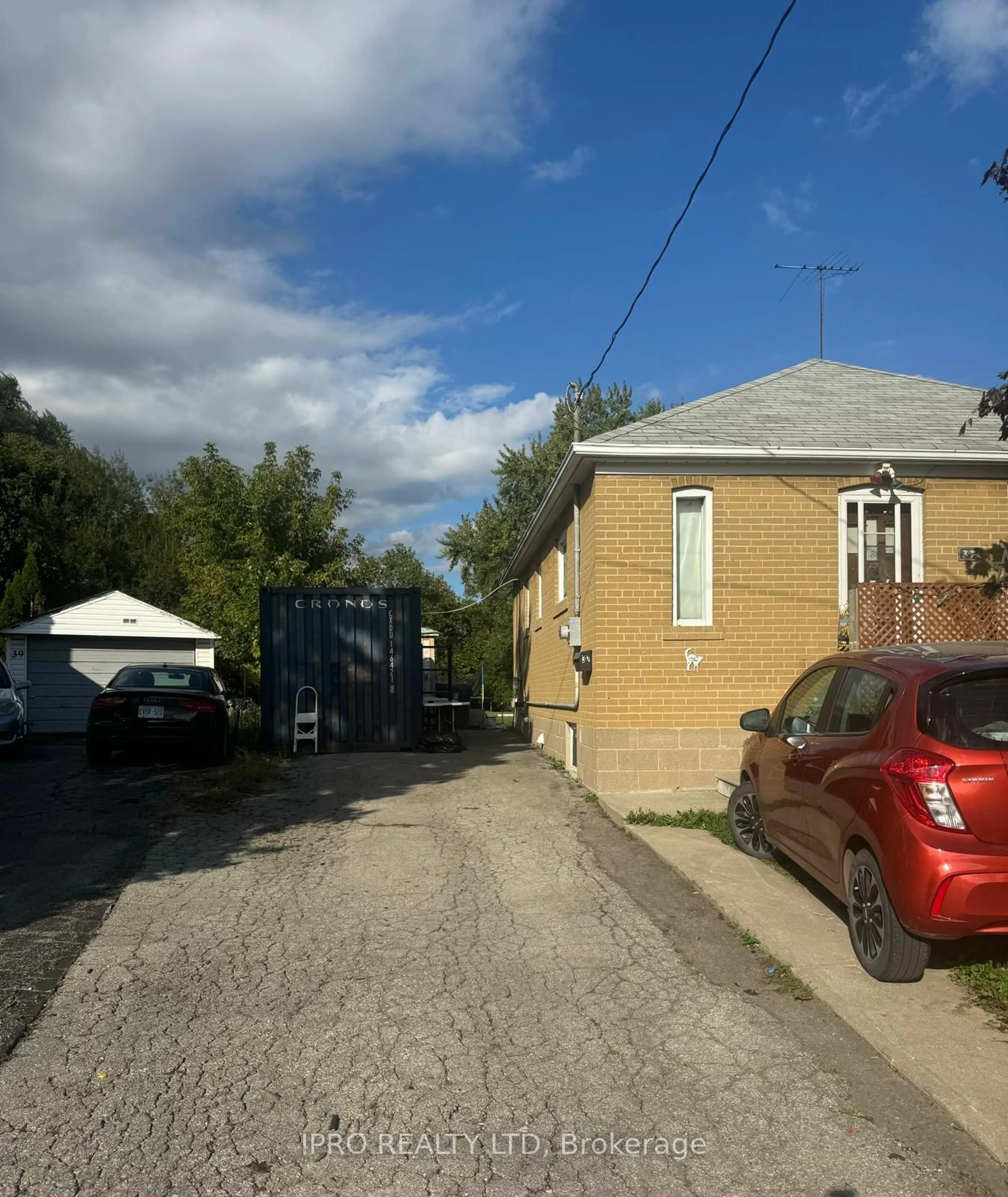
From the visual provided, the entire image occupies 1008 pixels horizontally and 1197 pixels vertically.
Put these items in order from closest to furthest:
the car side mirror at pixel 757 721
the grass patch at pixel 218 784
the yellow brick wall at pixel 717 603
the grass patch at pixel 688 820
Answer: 1. the car side mirror at pixel 757 721
2. the grass patch at pixel 688 820
3. the grass patch at pixel 218 784
4. the yellow brick wall at pixel 717 603

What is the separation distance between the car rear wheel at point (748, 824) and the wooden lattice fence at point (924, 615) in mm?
2945

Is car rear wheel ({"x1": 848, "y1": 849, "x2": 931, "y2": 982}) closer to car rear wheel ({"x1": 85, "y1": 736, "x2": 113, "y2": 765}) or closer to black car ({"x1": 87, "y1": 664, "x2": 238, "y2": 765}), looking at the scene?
black car ({"x1": 87, "y1": 664, "x2": 238, "y2": 765})

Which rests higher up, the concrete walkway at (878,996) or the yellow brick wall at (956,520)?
the yellow brick wall at (956,520)

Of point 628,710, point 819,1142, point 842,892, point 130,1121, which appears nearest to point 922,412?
point 628,710

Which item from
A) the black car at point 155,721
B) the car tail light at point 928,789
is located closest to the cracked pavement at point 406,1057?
the car tail light at point 928,789

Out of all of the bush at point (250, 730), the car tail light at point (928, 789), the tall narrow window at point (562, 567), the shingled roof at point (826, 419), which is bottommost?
the bush at point (250, 730)

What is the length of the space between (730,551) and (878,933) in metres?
6.57

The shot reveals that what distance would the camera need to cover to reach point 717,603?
11312 mm

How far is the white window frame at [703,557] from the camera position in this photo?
37.1 feet

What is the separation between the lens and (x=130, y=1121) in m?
3.69

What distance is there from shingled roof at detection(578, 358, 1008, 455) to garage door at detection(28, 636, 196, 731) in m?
15.7

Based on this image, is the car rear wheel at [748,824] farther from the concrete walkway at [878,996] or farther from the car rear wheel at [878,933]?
the car rear wheel at [878,933]

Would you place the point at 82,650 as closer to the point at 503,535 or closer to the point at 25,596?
the point at 25,596
